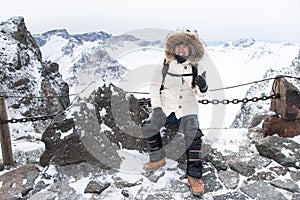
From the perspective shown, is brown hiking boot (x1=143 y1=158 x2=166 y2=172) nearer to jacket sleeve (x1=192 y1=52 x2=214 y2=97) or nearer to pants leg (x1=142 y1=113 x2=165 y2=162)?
pants leg (x1=142 y1=113 x2=165 y2=162)

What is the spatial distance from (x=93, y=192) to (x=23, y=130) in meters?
8.35

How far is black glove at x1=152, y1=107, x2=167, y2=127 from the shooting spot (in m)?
4.29

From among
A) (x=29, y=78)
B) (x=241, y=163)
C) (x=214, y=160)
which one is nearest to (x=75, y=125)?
(x=214, y=160)

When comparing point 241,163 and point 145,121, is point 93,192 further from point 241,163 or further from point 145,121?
point 241,163

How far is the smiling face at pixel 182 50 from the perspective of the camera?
14.4ft

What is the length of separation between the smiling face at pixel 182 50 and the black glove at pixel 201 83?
417mm

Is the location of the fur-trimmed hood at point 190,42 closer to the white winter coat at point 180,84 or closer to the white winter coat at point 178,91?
the white winter coat at point 180,84

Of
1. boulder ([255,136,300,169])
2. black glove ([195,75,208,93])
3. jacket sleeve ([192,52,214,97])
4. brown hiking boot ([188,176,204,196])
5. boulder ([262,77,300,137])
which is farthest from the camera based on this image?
boulder ([262,77,300,137])

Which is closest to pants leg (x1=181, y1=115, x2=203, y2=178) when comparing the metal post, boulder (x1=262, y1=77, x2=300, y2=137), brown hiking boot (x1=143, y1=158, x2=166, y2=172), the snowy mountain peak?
brown hiking boot (x1=143, y1=158, x2=166, y2=172)

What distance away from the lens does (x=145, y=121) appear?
4.61m

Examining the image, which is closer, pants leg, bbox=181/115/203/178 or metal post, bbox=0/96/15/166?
pants leg, bbox=181/115/203/178

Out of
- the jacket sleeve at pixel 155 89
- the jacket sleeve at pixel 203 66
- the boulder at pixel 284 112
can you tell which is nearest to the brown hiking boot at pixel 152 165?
the jacket sleeve at pixel 155 89

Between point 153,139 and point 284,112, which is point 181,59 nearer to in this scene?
point 153,139

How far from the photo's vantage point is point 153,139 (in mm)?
4438
